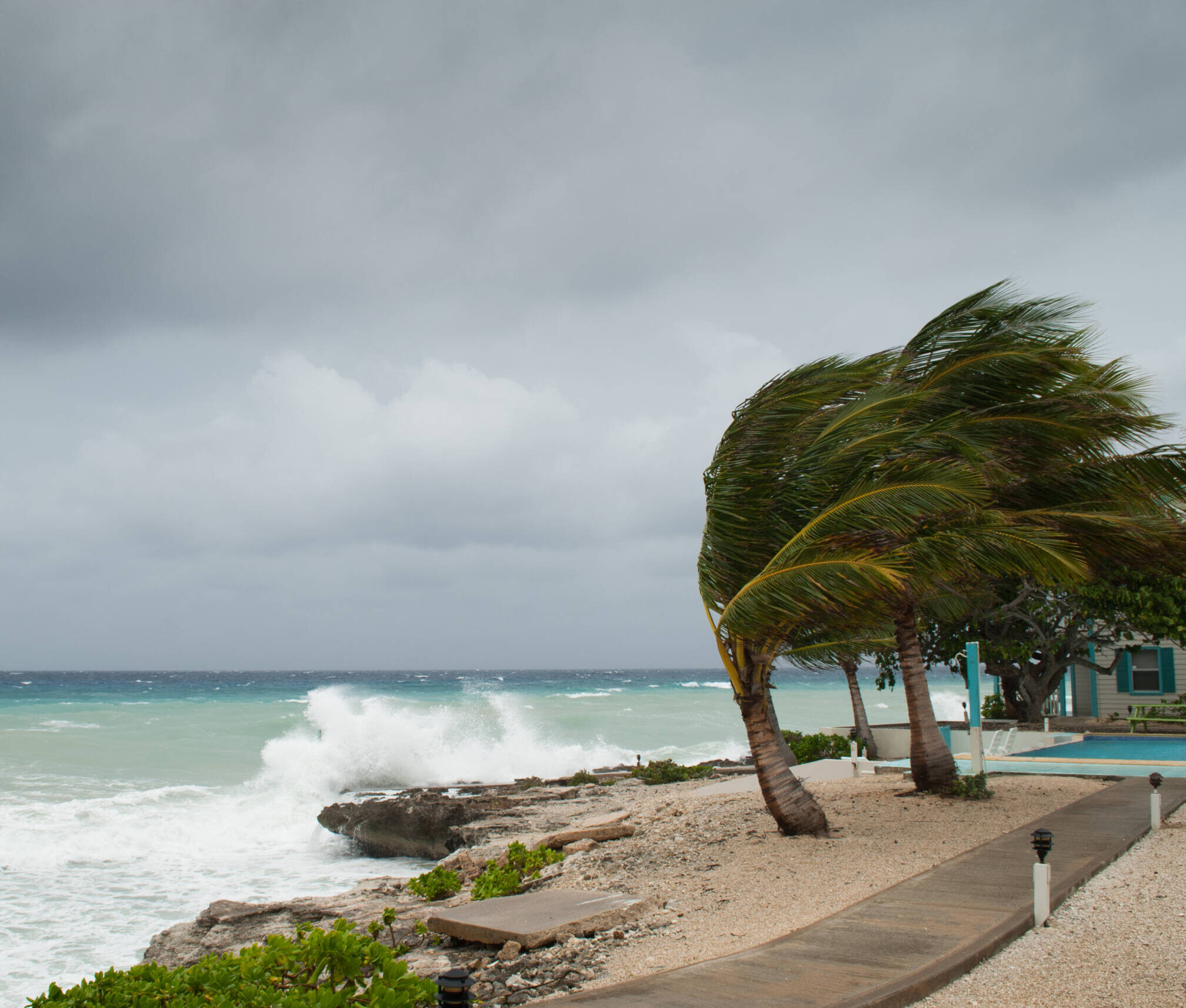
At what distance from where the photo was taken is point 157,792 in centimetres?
2175

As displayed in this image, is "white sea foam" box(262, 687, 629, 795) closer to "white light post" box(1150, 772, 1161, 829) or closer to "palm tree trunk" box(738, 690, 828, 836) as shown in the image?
"palm tree trunk" box(738, 690, 828, 836)

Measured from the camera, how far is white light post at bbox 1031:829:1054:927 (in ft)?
20.6

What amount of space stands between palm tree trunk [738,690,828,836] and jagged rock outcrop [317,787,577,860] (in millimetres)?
5850

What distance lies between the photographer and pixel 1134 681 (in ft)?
89.0

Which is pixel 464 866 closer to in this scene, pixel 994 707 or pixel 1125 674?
pixel 994 707

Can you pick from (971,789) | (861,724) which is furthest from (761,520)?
(861,724)

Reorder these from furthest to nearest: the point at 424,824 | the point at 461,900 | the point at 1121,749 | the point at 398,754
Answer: the point at 398,754, the point at 1121,749, the point at 424,824, the point at 461,900

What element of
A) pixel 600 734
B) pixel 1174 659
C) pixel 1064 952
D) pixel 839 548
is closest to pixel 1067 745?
pixel 1174 659

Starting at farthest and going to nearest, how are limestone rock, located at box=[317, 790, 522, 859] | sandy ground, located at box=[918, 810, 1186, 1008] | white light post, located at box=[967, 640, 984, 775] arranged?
1. limestone rock, located at box=[317, 790, 522, 859]
2. white light post, located at box=[967, 640, 984, 775]
3. sandy ground, located at box=[918, 810, 1186, 1008]

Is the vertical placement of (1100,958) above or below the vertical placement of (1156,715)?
above

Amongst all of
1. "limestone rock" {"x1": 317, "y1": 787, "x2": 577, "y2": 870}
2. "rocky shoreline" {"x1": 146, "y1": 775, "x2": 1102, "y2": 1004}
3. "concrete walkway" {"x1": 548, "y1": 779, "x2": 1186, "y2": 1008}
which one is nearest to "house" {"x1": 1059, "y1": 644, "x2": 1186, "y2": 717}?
"rocky shoreline" {"x1": 146, "y1": 775, "x2": 1102, "y2": 1004}

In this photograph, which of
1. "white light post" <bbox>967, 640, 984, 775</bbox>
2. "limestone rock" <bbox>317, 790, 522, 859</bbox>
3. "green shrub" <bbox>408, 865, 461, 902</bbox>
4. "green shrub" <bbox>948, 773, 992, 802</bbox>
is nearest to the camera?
"green shrub" <bbox>408, 865, 461, 902</bbox>

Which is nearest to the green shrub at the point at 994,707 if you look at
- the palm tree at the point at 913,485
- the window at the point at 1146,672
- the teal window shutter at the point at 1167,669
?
the window at the point at 1146,672

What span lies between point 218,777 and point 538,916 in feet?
71.4
